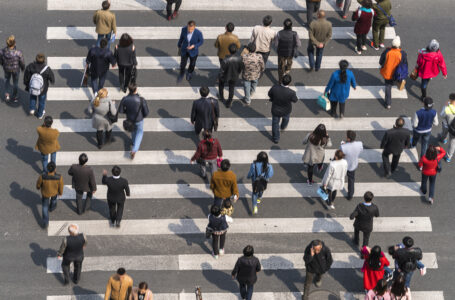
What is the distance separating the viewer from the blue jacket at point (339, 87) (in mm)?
22125

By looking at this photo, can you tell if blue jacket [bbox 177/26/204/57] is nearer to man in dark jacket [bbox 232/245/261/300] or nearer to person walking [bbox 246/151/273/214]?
person walking [bbox 246/151/273/214]

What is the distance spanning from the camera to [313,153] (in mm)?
20656

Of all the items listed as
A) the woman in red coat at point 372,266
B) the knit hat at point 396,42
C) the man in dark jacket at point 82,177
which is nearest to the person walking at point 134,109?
the man in dark jacket at point 82,177

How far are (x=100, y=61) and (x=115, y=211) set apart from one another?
409 cm

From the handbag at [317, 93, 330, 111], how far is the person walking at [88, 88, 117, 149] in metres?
5.13

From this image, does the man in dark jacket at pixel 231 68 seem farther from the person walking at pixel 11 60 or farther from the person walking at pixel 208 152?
the person walking at pixel 11 60

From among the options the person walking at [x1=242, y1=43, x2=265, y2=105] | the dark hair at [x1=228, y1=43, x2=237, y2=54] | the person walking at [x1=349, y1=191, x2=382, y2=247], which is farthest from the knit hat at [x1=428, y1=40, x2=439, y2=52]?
the person walking at [x1=349, y1=191, x2=382, y2=247]

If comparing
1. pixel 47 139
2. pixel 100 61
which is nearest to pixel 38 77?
pixel 100 61

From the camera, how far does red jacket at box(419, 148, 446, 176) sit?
20531 mm

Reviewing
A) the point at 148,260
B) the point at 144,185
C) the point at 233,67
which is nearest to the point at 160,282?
the point at 148,260

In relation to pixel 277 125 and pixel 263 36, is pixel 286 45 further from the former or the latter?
pixel 277 125

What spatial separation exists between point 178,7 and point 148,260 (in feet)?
27.1

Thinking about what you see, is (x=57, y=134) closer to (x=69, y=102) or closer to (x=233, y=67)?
(x=69, y=102)

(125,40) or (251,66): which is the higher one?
(125,40)
